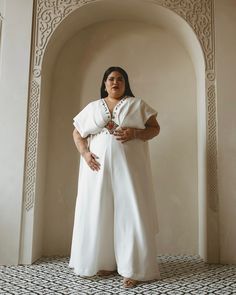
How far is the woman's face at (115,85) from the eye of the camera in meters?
2.40

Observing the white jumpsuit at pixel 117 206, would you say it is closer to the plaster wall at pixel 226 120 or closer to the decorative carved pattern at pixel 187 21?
the decorative carved pattern at pixel 187 21

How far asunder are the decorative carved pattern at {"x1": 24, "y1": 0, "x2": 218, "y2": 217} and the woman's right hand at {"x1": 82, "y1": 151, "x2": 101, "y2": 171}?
2.04 feet

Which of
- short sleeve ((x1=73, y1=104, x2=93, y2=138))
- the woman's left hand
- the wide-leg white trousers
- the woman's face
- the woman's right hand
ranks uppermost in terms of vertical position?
the woman's face

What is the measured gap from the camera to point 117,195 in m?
2.22

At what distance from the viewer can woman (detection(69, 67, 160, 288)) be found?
213 centimetres

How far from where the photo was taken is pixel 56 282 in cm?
211

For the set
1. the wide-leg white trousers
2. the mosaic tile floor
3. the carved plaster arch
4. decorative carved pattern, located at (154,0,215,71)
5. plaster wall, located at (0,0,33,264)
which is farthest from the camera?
decorative carved pattern, located at (154,0,215,71)

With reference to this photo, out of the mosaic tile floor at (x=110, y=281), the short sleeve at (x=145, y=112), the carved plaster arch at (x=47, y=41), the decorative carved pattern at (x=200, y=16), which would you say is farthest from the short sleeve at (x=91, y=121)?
the decorative carved pattern at (x=200, y=16)

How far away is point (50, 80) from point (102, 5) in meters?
0.85

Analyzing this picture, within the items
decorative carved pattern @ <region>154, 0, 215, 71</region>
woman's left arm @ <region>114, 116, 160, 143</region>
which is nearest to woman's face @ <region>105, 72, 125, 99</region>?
woman's left arm @ <region>114, 116, 160, 143</region>

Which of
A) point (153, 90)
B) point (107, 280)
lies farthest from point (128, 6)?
point (107, 280)

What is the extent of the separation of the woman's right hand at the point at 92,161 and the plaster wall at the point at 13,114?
67 cm

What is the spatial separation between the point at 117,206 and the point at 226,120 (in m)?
1.26

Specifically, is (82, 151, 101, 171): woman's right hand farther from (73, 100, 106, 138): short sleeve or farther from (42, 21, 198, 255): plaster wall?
(42, 21, 198, 255): plaster wall
